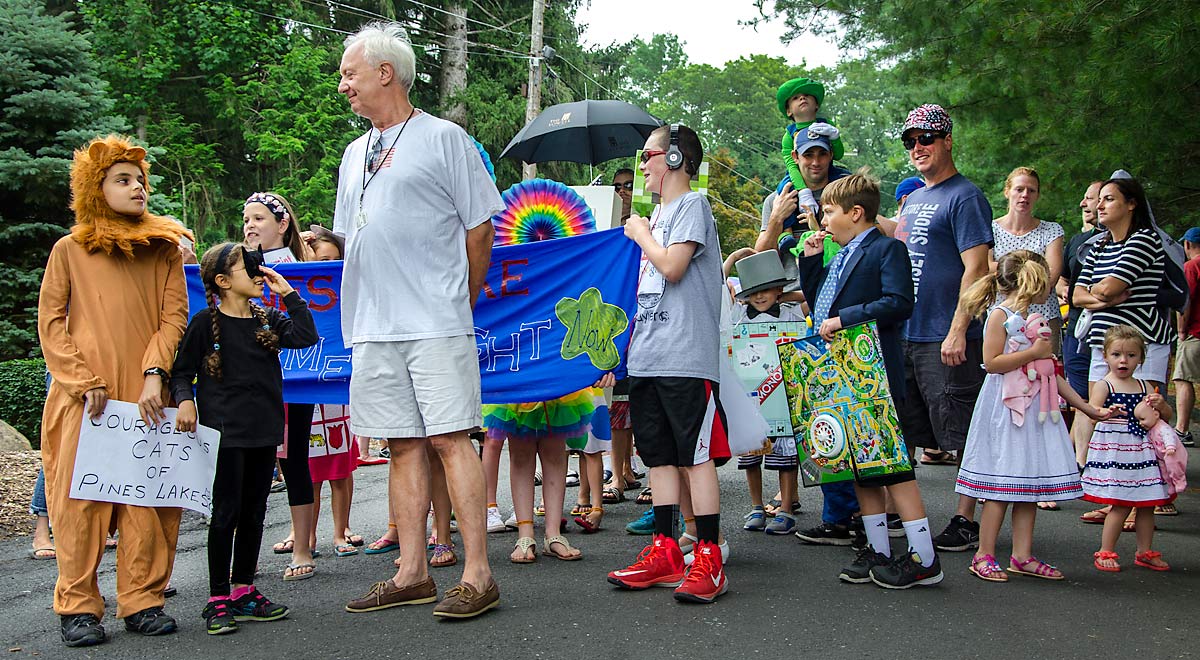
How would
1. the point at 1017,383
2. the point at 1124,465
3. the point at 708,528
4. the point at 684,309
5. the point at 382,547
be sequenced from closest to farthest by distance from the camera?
the point at 708,528 < the point at 684,309 < the point at 1017,383 < the point at 1124,465 < the point at 382,547

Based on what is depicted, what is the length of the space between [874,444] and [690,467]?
847 mm

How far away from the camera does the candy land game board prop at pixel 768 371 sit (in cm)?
611

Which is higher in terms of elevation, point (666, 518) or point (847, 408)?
point (847, 408)

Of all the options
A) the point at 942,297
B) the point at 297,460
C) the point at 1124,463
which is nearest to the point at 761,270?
the point at 942,297

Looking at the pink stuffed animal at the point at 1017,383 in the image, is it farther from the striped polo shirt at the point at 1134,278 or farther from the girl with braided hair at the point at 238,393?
the girl with braided hair at the point at 238,393

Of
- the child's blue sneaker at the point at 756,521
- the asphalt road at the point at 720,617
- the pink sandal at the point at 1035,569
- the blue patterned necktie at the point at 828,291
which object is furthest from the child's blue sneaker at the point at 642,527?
the pink sandal at the point at 1035,569

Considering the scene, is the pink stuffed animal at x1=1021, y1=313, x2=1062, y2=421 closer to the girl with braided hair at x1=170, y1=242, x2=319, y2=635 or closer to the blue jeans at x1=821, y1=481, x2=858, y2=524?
the blue jeans at x1=821, y1=481, x2=858, y2=524

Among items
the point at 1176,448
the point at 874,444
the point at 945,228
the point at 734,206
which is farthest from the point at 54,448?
Answer: the point at 734,206

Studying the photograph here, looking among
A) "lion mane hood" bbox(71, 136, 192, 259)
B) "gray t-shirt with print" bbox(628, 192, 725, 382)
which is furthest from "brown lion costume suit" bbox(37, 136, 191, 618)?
"gray t-shirt with print" bbox(628, 192, 725, 382)

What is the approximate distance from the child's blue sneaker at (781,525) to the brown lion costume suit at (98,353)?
3.30m

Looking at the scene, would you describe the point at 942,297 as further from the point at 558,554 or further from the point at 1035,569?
the point at 558,554

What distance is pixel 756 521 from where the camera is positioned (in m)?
6.41

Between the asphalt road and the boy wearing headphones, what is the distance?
298 millimetres

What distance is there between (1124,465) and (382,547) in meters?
4.00
